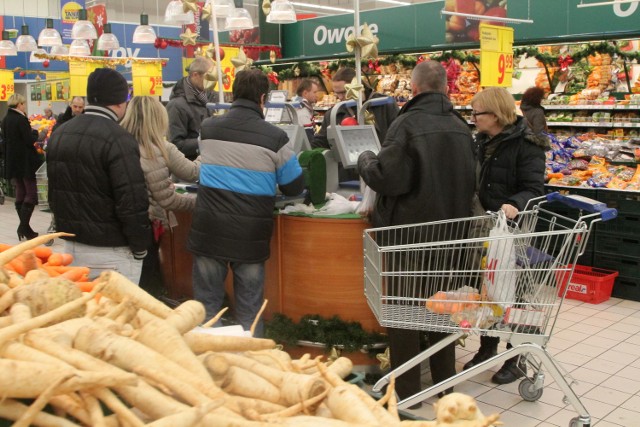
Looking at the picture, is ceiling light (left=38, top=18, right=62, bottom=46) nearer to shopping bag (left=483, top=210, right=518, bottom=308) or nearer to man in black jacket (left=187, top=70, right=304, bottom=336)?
man in black jacket (left=187, top=70, right=304, bottom=336)

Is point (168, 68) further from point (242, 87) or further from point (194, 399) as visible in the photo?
point (194, 399)

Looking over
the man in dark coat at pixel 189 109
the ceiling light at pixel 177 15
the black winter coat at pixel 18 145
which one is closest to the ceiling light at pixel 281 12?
the ceiling light at pixel 177 15

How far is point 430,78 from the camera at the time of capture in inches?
141

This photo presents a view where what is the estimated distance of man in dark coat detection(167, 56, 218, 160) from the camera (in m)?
5.73

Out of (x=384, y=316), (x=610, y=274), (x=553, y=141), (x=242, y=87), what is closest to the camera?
(x=384, y=316)

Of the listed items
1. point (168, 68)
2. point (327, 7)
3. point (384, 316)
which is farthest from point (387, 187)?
point (327, 7)

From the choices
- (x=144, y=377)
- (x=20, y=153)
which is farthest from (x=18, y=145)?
(x=144, y=377)

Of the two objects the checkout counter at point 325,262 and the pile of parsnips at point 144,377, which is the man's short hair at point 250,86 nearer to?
the checkout counter at point 325,262

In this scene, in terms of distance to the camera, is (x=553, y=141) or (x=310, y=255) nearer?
(x=310, y=255)

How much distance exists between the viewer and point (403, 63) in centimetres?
868

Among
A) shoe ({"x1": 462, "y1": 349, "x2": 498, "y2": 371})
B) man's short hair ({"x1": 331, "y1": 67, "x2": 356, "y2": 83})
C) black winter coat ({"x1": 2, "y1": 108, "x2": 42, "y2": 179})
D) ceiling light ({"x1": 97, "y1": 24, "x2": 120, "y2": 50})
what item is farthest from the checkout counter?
ceiling light ({"x1": 97, "y1": 24, "x2": 120, "y2": 50})

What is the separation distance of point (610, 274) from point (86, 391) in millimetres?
5561

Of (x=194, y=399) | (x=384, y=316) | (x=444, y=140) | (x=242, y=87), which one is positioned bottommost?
(x=384, y=316)

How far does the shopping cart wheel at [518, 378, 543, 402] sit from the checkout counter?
85 cm
